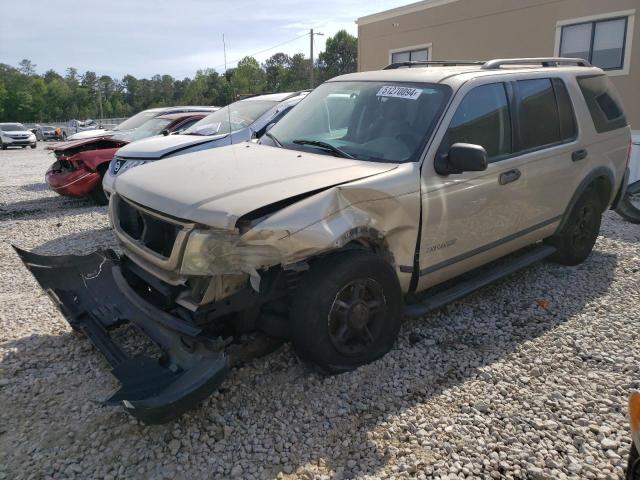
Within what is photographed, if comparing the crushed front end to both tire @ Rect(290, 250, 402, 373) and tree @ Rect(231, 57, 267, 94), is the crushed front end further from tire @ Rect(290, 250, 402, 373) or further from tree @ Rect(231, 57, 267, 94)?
tree @ Rect(231, 57, 267, 94)

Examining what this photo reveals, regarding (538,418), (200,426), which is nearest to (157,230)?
(200,426)

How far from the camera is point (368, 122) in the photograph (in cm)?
396

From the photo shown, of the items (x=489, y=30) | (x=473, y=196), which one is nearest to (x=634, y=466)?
(x=473, y=196)

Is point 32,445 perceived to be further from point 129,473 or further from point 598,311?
point 598,311

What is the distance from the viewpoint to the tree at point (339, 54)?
77938mm

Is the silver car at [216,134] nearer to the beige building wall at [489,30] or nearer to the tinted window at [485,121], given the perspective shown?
the tinted window at [485,121]

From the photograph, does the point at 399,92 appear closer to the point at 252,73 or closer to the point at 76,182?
the point at 76,182

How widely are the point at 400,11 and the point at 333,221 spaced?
19266mm

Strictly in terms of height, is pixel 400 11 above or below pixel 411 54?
above

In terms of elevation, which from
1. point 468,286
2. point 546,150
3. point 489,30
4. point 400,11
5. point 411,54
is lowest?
point 468,286

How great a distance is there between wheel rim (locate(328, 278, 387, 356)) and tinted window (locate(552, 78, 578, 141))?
2.60 metres

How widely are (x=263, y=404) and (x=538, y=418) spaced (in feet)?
5.32

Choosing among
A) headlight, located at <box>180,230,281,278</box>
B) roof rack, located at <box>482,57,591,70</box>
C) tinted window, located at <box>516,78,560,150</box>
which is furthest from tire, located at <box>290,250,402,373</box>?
roof rack, located at <box>482,57,591,70</box>

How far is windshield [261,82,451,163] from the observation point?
12.0 feet
